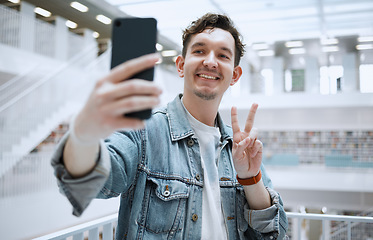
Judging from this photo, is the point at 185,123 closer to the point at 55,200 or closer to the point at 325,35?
the point at 55,200

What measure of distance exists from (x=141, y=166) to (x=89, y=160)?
239mm

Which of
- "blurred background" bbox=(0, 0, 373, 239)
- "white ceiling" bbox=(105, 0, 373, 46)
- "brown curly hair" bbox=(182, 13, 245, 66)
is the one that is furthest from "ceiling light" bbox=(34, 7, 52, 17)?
"white ceiling" bbox=(105, 0, 373, 46)

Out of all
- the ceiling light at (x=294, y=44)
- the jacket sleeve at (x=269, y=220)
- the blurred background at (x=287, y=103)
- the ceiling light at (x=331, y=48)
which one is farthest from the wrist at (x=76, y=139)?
the ceiling light at (x=331, y=48)

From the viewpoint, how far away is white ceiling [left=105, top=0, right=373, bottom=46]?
16.7 ft

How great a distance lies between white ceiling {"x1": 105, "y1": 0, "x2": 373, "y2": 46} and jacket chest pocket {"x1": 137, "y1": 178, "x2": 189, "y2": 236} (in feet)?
13.7

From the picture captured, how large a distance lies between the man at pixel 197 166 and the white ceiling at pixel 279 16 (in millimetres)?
3982

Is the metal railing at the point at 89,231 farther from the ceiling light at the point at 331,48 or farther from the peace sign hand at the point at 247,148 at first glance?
the ceiling light at the point at 331,48

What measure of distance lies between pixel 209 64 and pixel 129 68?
0.42 meters

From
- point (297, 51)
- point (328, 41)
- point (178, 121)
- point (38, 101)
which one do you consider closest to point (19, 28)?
point (178, 121)

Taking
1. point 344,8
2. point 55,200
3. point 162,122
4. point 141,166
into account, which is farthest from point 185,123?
point 344,8

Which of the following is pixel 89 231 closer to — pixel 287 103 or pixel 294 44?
pixel 287 103

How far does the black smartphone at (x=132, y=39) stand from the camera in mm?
344

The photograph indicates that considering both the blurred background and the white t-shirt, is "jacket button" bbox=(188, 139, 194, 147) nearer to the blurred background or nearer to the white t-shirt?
the white t-shirt

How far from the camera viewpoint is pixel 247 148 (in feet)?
2.31
